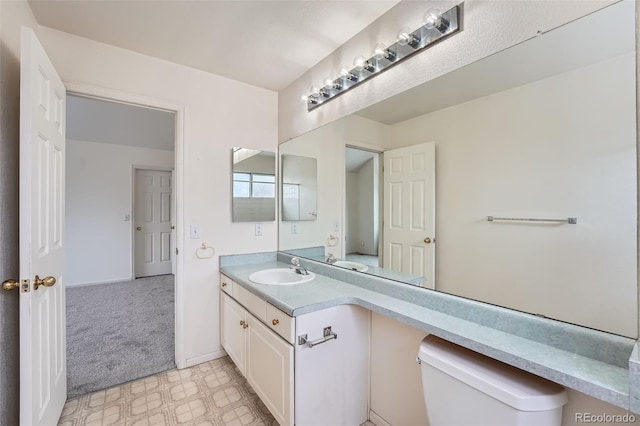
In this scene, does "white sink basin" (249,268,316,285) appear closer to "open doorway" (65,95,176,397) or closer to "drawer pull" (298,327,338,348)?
"drawer pull" (298,327,338,348)

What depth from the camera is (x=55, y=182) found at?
60.9 inches

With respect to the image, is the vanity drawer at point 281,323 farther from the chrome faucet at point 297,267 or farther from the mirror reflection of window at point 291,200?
the mirror reflection of window at point 291,200

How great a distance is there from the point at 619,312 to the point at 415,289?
696mm

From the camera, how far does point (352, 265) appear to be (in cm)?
191

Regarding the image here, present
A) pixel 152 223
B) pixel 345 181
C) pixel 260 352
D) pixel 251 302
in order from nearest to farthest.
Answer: pixel 260 352 < pixel 251 302 < pixel 345 181 < pixel 152 223

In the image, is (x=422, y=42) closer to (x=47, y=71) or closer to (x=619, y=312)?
(x=619, y=312)

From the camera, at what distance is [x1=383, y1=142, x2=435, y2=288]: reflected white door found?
1.46 meters

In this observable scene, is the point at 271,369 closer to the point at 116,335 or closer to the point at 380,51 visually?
the point at 380,51

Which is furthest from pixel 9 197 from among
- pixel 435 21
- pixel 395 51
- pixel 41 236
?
pixel 435 21

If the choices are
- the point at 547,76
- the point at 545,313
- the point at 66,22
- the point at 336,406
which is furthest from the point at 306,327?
the point at 66,22

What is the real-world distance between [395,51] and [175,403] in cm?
244

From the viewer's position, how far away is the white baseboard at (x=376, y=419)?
1.54 metres

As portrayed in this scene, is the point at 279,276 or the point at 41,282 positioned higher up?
the point at 41,282

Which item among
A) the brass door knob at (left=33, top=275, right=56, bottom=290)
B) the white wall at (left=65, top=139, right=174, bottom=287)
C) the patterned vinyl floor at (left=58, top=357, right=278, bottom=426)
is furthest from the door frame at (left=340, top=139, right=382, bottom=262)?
the white wall at (left=65, top=139, right=174, bottom=287)
